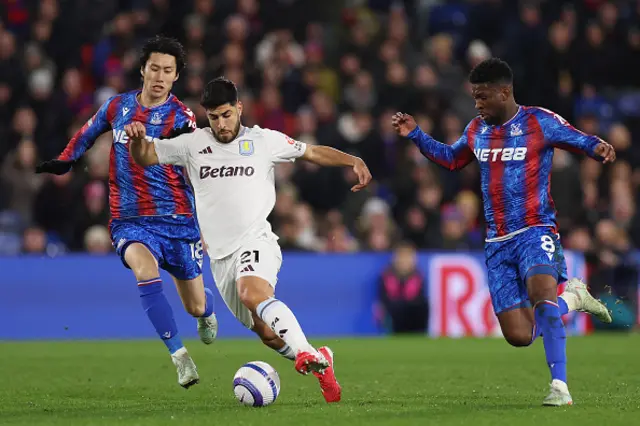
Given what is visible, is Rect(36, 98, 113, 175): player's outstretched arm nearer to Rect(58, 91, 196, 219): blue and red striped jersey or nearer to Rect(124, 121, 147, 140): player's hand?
Rect(58, 91, 196, 219): blue and red striped jersey

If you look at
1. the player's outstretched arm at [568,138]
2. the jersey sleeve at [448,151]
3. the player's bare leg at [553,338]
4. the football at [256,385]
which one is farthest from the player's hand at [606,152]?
the football at [256,385]

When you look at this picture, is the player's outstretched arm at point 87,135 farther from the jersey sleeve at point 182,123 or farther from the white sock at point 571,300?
the white sock at point 571,300

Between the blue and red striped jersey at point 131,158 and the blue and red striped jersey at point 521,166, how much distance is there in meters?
2.63

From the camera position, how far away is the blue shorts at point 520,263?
8.95 meters

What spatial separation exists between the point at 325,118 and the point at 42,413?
11.0m

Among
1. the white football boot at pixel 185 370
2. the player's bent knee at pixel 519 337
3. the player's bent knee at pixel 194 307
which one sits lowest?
the white football boot at pixel 185 370

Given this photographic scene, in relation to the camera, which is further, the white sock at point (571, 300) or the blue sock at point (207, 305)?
the blue sock at point (207, 305)

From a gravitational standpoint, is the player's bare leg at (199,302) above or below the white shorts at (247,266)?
below

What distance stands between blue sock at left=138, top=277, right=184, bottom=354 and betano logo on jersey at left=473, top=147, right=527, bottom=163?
9.34 feet

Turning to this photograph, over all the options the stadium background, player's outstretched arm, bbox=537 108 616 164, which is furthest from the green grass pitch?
player's outstretched arm, bbox=537 108 616 164

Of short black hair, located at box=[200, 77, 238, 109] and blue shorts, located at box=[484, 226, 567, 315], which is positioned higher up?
short black hair, located at box=[200, 77, 238, 109]

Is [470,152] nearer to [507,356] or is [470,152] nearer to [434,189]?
[507,356]

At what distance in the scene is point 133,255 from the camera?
10289 millimetres

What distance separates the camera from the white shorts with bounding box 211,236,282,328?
→ 8859 mm
